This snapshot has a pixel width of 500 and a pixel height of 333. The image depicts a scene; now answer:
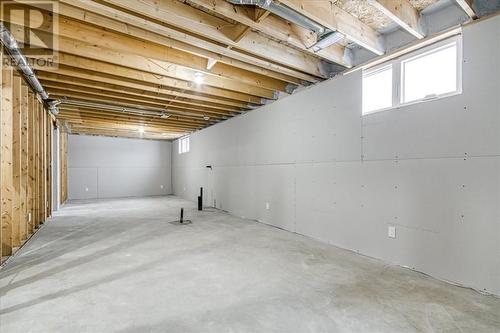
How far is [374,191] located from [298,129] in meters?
1.73

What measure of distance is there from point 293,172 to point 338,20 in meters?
2.54

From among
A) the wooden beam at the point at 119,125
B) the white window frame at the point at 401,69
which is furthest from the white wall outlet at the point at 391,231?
the wooden beam at the point at 119,125

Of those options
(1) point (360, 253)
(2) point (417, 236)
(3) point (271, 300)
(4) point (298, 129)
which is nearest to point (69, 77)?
(4) point (298, 129)

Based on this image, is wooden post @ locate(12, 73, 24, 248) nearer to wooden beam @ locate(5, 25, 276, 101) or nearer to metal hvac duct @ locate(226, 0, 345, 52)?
wooden beam @ locate(5, 25, 276, 101)

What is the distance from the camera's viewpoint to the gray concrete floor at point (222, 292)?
1858mm

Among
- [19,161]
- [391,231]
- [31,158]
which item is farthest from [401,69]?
[31,158]

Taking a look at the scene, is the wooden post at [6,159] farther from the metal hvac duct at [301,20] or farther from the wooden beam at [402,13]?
the wooden beam at [402,13]

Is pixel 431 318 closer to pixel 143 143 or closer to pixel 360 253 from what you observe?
pixel 360 253

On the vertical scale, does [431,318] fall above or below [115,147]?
below

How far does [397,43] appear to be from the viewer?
3.09 metres

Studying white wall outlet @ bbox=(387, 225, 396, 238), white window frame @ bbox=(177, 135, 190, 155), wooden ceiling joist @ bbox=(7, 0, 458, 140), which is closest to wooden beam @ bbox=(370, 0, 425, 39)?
wooden ceiling joist @ bbox=(7, 0, 458, 140)

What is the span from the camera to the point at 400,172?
3.01 meters

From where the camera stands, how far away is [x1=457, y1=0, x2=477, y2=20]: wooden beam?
2223 mm

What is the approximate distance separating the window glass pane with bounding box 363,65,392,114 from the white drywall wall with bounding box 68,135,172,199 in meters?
9.82
